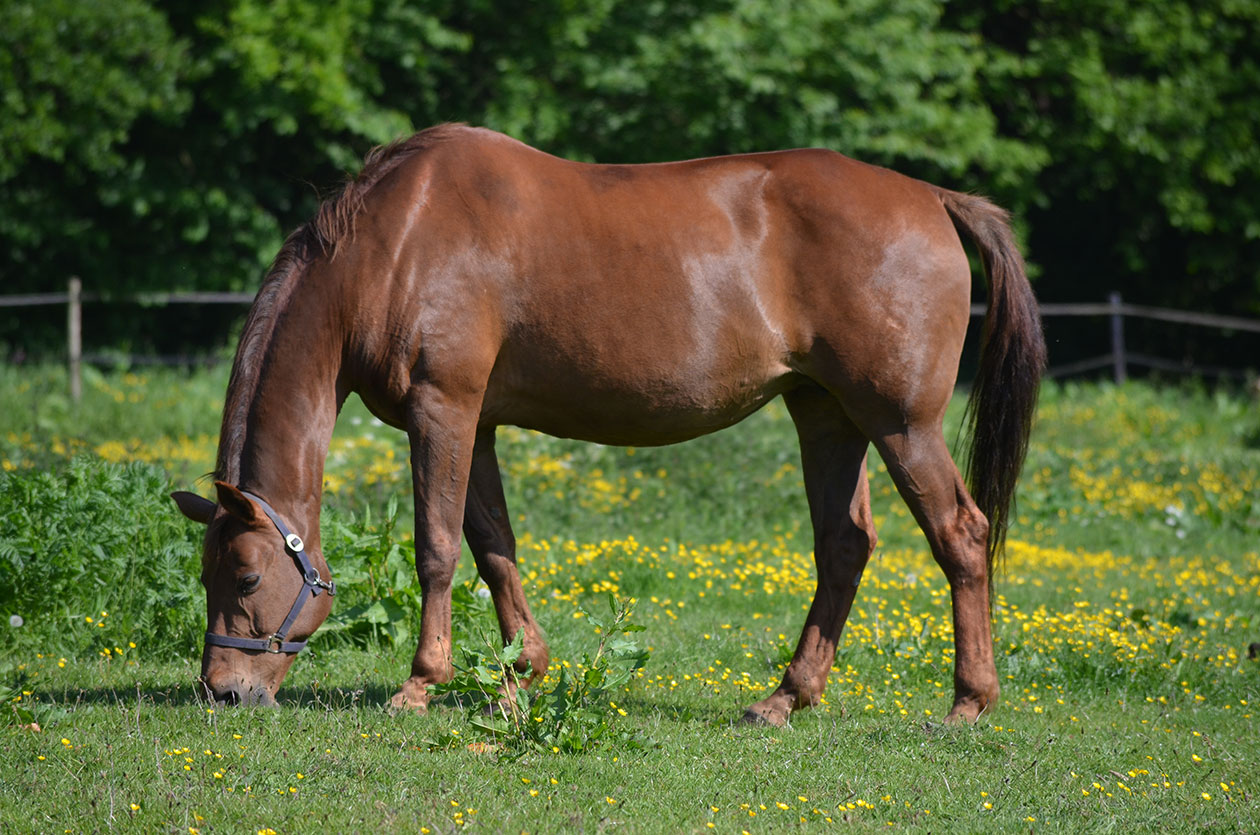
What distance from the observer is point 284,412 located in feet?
14.0

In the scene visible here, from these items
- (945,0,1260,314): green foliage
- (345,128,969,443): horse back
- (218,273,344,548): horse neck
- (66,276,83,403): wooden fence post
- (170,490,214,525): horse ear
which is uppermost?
(945,0,1260,314): green foliage

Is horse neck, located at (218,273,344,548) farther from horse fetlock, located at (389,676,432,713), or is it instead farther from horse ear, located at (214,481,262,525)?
horse fetlock, located at (389,676,432,713)

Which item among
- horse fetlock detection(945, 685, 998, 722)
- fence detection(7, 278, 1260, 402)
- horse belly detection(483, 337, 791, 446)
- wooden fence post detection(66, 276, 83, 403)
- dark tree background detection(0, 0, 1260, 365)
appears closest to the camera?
horse belly detection(483, 337, 791, 446)

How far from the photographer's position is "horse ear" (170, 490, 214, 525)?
4371 millimetres

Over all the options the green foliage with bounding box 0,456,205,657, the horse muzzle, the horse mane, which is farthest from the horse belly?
the green foliage with bounding box 0,456,205,657

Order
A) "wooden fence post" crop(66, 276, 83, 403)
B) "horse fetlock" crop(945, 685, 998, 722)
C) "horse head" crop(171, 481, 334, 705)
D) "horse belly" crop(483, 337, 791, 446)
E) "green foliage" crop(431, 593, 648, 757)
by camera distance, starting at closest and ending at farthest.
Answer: "green foliage" crop(431, 593, 648, 757) → "horse head" crop(171, 481, 334, 705) → "horse belly" crop(483, 337, 791, 446) → "horse fetlock" crop(945, 685, 998, 722) → "wooden fence post" crop(66, 276, 83, 403)

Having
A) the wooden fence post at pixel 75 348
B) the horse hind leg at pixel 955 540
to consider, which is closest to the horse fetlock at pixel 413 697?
the horse hind leg at pixel 955 540

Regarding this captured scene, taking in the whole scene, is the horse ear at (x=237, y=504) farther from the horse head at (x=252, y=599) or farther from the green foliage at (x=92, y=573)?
the green foliage at (x=92, y=573)

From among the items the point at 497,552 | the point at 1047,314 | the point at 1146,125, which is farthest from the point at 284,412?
the point at 1146,125

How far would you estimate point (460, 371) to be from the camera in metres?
4.28

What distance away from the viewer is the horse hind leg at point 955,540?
4.62m

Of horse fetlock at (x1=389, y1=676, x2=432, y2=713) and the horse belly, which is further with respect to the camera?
the horse belly

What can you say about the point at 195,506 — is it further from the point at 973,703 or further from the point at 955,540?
the point at 973,703

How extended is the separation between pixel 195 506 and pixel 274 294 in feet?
2.73
